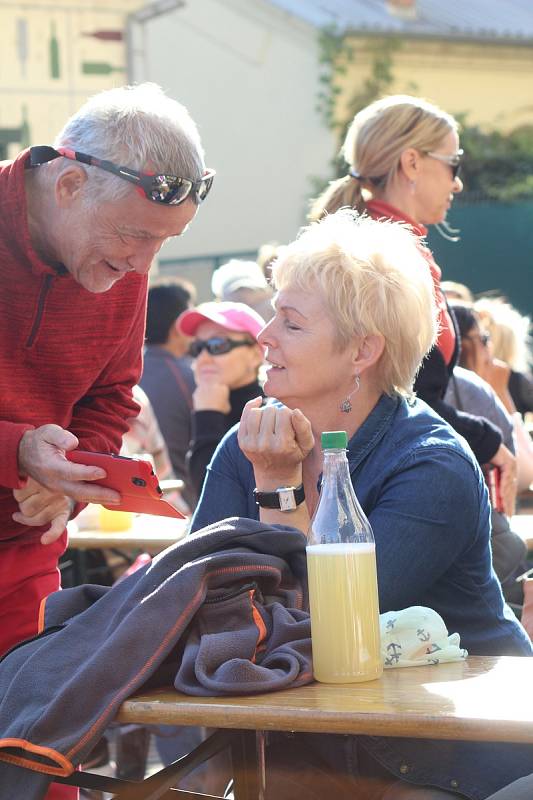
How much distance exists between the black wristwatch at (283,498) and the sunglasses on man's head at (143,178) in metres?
0.69

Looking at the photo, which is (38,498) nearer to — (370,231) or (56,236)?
(56,236)

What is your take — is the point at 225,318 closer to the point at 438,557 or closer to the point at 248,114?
the point at 438,557

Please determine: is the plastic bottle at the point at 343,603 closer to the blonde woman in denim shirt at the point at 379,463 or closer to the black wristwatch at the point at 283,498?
the blonde woman in denim shirt at the point at 379,463

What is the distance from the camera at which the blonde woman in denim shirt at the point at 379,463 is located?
2.20 metres

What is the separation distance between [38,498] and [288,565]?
0.79 m

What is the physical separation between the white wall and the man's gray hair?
1305 centimetres

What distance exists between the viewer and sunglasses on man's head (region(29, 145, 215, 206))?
264 centimetres

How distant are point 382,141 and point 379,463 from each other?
1780 millimetres

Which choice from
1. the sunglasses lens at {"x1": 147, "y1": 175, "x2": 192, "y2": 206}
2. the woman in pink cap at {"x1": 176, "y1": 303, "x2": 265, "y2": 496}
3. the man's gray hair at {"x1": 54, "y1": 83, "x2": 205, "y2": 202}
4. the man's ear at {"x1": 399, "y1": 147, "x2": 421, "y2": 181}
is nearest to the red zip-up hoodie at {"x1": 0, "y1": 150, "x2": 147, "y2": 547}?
the man's gray hair at {"x1": 54, "y1": 83, "x2": 205, "y2": 202}

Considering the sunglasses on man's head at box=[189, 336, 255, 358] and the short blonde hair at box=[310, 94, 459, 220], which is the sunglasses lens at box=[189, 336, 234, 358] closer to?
the sunglasses on man's head at box=[189, 336, 255, 358]

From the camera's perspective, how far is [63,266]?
2.77 m

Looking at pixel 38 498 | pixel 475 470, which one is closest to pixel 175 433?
pixel 38 498

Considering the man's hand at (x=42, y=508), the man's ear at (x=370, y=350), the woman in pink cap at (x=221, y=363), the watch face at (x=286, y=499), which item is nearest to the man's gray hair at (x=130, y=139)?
the man's ear at (x=370, y=350)

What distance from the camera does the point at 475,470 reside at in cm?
238
